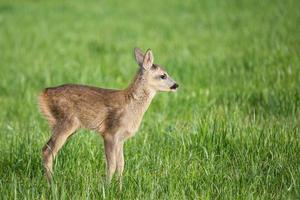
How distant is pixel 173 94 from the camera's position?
11.3 meters

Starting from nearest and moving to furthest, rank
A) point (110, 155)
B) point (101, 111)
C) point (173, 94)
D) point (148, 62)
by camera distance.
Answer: point (110, 155), point (101, 111), point (148, 62), point (173, 94)

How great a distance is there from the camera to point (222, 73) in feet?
41.8

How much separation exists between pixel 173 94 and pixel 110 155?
4.84m

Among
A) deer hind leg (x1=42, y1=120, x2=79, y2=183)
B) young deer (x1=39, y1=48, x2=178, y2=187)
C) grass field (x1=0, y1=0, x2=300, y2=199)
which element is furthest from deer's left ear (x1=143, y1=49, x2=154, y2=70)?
deer hind leg (x1=42, y1=120, x2=79, y2=183)

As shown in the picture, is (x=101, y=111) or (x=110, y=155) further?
(x=101, y=111)

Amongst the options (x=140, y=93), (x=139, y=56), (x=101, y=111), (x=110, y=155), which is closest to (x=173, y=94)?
(x=139, y=56)

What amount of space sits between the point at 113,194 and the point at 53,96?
4.60ft

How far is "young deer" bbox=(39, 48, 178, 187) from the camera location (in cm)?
667

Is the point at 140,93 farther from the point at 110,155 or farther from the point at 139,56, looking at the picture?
the point at 110,155

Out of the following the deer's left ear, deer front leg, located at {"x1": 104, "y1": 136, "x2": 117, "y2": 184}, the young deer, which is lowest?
deer front leg, located at {"x1": 104, "y1": 136, "x2": 117, "y2": 184}

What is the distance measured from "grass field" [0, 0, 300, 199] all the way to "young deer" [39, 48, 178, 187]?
267 mm

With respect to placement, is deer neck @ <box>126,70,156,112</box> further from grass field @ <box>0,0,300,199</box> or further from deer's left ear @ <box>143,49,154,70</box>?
grass field @ <box>0,0,300,199</box>

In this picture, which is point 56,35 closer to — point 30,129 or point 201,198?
point 30,129

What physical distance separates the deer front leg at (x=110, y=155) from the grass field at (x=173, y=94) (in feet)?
0.40
